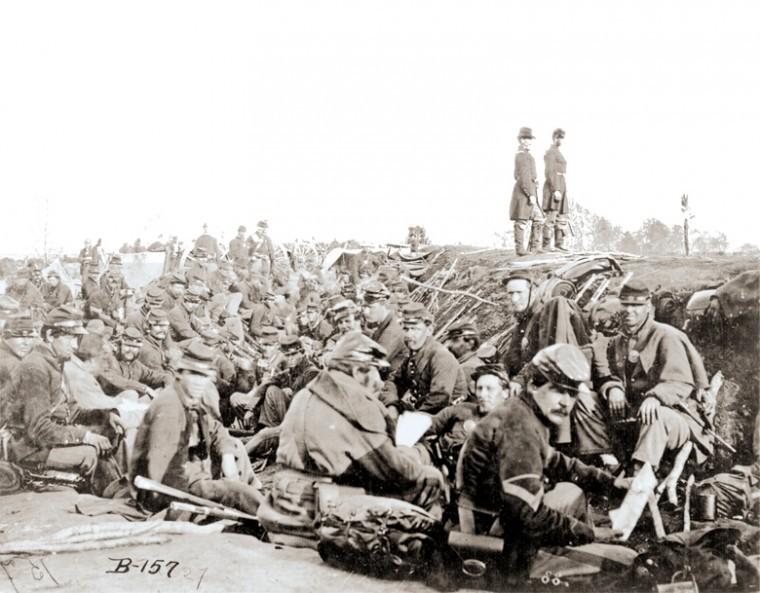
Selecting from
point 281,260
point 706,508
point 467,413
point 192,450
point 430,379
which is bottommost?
point 706,508

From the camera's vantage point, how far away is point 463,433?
5.75 meters

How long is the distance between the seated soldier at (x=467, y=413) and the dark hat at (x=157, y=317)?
3063 millimetres

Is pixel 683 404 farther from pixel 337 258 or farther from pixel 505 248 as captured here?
pixel 337 258

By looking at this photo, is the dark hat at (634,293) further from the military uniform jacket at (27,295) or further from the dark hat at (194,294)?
the military uniform jacket at (27,295)

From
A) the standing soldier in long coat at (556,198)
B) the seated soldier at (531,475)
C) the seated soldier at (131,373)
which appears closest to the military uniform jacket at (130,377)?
the seated soldier at (131,373)

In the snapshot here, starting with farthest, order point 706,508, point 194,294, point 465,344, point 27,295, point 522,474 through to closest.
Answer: point 27,295 → point 194,294 → point 465,344 → point 706,508 → point 522,474

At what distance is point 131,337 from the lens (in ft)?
Result: 23.3

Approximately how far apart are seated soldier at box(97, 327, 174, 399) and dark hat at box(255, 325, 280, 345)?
0.91 meters

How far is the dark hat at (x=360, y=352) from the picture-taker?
595 centimetres

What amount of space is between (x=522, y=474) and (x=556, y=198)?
2.91m

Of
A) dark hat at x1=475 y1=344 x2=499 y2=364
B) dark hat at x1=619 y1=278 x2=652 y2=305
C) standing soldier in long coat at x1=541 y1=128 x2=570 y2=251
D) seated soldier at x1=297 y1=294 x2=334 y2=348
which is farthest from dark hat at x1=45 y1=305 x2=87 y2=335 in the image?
dark hat at x1=619 y1=278 x2=652 y2=305

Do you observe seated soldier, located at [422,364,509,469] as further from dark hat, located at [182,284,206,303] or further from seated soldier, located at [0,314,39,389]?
seated soldier, located at [0,314,39,389]

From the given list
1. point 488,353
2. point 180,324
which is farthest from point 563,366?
point 180,324

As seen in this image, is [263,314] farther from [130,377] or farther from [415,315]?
[415,315]
